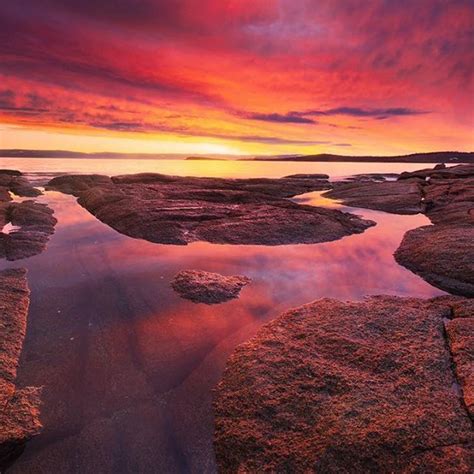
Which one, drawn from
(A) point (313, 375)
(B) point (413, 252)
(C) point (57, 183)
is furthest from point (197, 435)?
(C) point (57, 183)

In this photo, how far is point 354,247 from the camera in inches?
596

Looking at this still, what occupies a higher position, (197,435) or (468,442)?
(468,442)

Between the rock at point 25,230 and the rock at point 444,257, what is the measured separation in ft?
44.6

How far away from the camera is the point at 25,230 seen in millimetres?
16203

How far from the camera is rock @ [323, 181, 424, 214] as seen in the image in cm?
2553

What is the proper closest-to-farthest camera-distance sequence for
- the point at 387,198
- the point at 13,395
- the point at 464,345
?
the point at 13,395 → the point at 464,345 → the point at 387,198

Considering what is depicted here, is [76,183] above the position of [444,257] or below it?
below

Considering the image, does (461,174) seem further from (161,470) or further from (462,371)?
(161,470)

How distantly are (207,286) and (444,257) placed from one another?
7800mm

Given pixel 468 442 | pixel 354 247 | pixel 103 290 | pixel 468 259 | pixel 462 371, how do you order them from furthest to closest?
pixel 354 247 → pixel 468 259 → pixel 103 290 → pixel 462 371 → pixel 468 442

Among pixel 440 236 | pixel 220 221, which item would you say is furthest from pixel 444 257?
pixel 220 221

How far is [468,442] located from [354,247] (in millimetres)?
11489

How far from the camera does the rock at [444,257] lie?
33.1 ft

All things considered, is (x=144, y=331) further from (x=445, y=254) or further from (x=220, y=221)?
(x=220, y=221)
